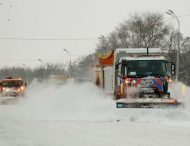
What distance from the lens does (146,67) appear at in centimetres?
2248

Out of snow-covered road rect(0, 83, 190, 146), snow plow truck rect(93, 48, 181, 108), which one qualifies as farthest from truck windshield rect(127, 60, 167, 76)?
snow-covered road rect(0, 83, 190, 146)

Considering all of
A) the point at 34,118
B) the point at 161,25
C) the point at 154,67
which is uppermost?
the point at 161,25

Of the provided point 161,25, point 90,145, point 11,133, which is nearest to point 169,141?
point 90,145

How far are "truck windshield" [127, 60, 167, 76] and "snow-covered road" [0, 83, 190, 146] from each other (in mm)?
1718

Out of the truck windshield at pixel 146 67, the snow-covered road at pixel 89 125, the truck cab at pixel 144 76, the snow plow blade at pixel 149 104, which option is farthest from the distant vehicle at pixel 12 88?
the snow plow blade at pixel 149 104

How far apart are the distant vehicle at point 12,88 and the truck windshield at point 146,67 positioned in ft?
70.3

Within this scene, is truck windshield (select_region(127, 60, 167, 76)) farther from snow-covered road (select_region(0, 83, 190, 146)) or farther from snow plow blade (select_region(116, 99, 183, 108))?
snow plow blade (select_region(116, 99, 183, 108))

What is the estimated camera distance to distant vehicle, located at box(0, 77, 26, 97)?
1694 inches

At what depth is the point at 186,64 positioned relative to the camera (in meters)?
84.8

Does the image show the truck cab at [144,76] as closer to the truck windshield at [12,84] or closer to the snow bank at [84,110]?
the snow bank at [84,110]

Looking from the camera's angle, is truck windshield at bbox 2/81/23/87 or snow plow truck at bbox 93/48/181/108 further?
truck windshield at bbox 2/81/23/87

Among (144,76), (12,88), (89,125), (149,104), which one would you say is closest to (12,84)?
(12,88)

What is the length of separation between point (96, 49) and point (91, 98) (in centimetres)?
7730

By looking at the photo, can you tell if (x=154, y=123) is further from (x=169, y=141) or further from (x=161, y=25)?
(x=161, y=25)
